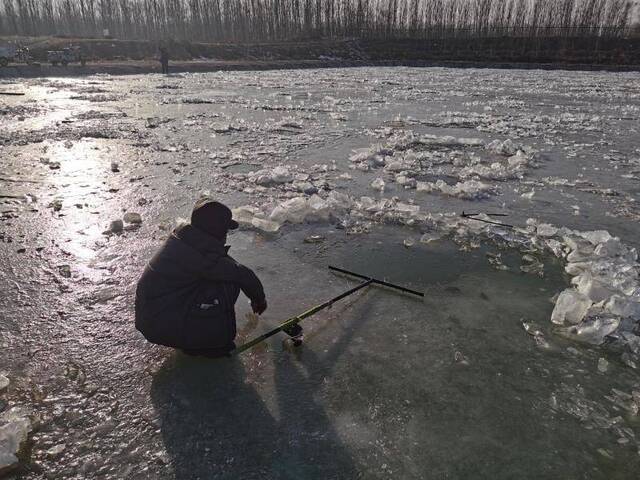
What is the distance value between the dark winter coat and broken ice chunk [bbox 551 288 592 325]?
2.33 meters

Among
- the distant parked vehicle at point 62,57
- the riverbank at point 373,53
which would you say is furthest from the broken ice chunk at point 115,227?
the riverbank at point 373,53

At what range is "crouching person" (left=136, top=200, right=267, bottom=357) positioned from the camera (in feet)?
8.34

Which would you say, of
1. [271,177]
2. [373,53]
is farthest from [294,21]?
[271,177]

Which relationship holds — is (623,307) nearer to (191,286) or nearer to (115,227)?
(191,286)

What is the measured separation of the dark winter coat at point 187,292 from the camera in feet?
8.33

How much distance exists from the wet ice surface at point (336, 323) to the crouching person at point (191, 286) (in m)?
0.26

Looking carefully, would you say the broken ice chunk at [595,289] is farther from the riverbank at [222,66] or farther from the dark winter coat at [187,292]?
the riverbank at [222,66]

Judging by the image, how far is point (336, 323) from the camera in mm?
3213

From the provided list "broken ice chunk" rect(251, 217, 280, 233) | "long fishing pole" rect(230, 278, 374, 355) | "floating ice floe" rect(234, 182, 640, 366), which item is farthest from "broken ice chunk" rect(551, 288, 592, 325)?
"broken ice chunk" rect(251, 217, 280, 233)

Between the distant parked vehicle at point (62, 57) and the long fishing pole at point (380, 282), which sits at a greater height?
the distant parked vehicle at point (62, 57)

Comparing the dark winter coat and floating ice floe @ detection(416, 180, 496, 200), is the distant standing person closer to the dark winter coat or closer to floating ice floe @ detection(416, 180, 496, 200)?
floating ice floe @ detection(416, 180, 496, 200)

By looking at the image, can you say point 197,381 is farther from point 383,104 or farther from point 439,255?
point 383,104

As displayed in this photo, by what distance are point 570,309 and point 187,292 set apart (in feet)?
8.83

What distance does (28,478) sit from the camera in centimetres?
199
